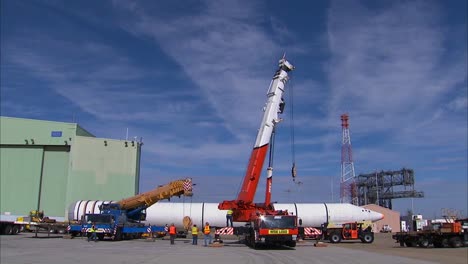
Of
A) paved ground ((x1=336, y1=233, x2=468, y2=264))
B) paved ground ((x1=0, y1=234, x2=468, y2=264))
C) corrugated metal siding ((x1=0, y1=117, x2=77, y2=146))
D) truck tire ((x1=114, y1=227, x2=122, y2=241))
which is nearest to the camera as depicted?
paved ground ((x1=0, y1=234, x2=468, y2=264))

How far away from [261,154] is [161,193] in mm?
11395

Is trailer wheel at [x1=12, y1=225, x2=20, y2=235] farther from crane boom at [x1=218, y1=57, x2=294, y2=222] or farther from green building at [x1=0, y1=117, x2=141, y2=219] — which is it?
crane boom at [x1=218, y1=57, x2=294, y2=222]

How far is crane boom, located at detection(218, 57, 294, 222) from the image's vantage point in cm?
2961

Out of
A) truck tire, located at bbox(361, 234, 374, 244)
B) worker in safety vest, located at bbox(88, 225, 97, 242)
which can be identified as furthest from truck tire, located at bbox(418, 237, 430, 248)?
worker in safety vest, located at bbox(88, 225, 97, 242)

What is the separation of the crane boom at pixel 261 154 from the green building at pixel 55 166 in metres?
28.6

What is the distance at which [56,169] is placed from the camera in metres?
56.0

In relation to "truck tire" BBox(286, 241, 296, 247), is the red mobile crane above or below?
above

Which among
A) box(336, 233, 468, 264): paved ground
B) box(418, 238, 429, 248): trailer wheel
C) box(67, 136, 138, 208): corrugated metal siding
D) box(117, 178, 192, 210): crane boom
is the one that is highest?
box(67, 136, 138, 208): corrugated metal siding

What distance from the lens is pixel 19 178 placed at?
5488cm

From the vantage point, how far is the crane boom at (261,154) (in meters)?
29.6

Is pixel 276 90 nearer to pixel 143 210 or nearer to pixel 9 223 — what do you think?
pixel 143 210

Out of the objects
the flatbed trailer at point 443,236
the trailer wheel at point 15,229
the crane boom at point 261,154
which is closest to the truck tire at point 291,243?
the crane boom at point 261,154

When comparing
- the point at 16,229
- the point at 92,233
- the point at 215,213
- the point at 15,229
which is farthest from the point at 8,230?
the point at 215,213

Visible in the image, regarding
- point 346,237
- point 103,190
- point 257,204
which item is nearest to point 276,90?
point 257,204
